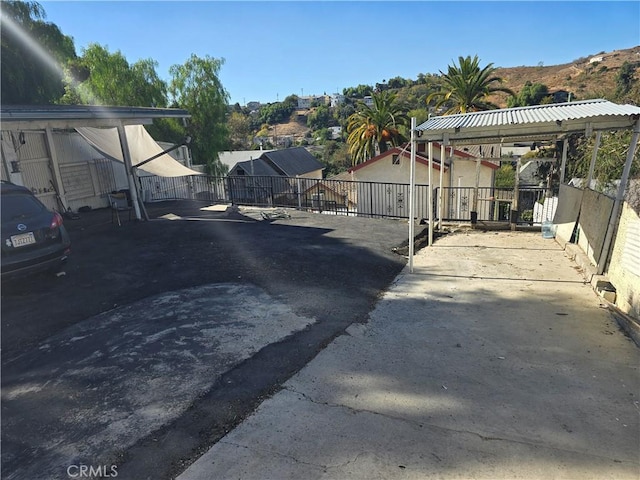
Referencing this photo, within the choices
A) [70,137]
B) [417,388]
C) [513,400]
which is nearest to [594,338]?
[513,400]

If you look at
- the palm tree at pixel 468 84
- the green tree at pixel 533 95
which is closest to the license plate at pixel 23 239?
the palm tree at pixel 468 84

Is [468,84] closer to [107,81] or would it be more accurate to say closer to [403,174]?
[403,174]

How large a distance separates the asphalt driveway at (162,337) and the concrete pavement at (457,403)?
369 mm

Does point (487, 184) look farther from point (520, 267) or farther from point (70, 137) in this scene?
point (70, 137)

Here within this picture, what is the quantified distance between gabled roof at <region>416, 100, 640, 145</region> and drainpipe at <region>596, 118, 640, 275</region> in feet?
1.16

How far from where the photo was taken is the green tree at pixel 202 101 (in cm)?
2702

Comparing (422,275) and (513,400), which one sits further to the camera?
(422,275)

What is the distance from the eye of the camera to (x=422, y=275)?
283 inches

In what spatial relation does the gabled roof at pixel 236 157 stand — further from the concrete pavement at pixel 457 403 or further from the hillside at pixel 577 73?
the hillside at pixel 577 73

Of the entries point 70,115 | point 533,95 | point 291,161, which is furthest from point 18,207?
point 533,95

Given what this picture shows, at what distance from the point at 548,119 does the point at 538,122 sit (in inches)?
5.7

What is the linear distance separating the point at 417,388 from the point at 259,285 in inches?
136

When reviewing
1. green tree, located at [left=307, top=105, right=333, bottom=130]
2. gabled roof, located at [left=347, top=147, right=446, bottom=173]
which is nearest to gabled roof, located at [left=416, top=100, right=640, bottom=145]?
gabled roof, located at [left=347, top=147, right=446, bottom=173]

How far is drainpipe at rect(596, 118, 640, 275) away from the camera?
561 cm
